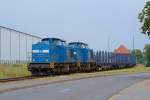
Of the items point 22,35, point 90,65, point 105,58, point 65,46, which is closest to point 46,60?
point 65,46

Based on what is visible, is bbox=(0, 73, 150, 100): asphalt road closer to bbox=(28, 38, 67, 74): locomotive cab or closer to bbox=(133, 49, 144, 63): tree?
bbox=(28, 38, 67, 74): locomotive cab

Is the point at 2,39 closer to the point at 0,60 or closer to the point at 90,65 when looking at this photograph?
the point at 0,60

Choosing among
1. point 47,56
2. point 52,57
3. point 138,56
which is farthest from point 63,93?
point 138,56

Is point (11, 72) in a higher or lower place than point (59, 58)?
lower

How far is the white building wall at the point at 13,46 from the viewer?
190ft

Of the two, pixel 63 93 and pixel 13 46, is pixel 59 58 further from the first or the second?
pixel 63 93

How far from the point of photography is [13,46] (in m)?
61.2

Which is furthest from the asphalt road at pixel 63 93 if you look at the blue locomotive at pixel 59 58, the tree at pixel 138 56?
the tree at pixel 138 56

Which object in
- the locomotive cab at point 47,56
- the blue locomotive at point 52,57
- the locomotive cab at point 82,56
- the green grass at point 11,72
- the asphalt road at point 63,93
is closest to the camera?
the asphalt road at point 63,93

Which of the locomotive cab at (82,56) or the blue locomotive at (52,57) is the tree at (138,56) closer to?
the locomotive cab at (82,56)

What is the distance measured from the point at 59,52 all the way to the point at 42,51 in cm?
245

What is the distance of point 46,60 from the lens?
44.3m

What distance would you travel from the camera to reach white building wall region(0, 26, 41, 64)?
57.9 m

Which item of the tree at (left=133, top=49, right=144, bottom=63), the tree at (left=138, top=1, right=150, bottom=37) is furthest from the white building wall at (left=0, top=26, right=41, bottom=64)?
the tree at (left=133, top=49, right=144, bottom=63)
